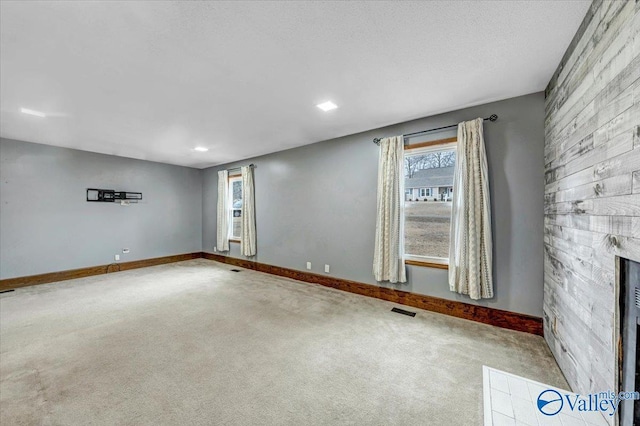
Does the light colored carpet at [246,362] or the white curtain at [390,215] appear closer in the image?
the light colored carpet at [246,362]

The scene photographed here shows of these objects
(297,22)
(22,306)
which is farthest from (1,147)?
(297,22)

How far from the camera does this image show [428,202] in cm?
324

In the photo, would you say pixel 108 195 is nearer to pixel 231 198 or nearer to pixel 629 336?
pixel 231 198

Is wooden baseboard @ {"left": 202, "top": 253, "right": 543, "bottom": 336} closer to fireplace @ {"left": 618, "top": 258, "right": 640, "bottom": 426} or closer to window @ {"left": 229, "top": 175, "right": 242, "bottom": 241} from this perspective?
fireplace @ {"left": 618, "top": 258, "right": 640, "bottom": 426}

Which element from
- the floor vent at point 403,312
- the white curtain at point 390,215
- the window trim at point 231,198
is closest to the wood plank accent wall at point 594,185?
the floor vent at point 403,312

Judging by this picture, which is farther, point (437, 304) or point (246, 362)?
point (437, 304)

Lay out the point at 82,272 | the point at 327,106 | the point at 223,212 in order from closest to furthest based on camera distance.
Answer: the point at 327,106 < the point at 82,272 < the point at 223,212

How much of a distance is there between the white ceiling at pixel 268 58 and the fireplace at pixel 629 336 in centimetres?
161

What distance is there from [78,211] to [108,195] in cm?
57

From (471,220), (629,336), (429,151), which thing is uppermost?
(429,151)

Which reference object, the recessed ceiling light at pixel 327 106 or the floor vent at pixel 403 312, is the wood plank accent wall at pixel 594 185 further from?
the recessed ceiling light at pixel 327 106

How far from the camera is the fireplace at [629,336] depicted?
111cm

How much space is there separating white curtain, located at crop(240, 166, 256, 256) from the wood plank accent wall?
479 centimetres

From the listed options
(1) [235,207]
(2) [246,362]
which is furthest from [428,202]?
(1) [235,207]
